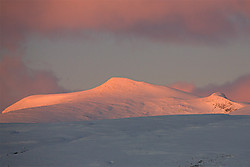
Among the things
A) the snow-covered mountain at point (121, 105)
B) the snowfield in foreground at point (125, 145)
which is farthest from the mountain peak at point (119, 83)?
the snowfield in foreground at point (125, 145)

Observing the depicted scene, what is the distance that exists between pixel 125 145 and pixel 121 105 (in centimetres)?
5414

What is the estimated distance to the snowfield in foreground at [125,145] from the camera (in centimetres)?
1997

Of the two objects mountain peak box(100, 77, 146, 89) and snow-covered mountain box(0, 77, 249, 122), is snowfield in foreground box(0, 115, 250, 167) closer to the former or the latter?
snow-covered mountain box(0, 77, 249, 122)

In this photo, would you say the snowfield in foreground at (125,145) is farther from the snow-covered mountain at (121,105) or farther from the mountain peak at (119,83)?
the mountain peak at (119,83)

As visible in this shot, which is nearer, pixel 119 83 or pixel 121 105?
pixel 121 105

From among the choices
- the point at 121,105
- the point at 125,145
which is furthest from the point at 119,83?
the point at 125,145

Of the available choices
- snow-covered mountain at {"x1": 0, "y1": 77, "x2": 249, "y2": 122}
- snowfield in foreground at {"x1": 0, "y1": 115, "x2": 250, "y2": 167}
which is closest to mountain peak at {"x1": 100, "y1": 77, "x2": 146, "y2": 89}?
snow-covered mountain at {"x1": 0, "y1": 77, "x2": 249, "y2": 122}

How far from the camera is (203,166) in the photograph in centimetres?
1816

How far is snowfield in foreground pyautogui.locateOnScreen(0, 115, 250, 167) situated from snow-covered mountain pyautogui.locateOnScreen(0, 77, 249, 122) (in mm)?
20365

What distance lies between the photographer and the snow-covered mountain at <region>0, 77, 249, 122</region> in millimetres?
59738

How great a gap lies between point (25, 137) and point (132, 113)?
43857mm

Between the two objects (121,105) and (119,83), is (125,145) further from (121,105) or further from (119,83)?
(119,83)

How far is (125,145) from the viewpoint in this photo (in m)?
24.5

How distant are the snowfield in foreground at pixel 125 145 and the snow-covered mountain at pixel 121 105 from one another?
66.8ft
